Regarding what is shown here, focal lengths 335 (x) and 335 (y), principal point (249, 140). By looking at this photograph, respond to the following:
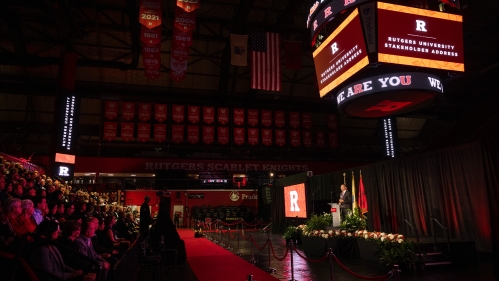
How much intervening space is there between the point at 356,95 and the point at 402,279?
14.0 feet

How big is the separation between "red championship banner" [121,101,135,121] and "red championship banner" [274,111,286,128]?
30.9 ft

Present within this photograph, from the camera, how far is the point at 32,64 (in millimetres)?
17844

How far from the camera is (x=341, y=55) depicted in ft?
28.1

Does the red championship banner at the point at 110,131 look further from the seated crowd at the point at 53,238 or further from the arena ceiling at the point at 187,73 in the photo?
the seated crowd at the point at 53,238

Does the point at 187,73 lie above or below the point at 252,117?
above

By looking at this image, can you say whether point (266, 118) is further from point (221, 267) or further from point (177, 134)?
point (221, 267)

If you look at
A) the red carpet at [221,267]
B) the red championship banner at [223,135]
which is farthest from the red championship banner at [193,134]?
the red carpet at [221,267]

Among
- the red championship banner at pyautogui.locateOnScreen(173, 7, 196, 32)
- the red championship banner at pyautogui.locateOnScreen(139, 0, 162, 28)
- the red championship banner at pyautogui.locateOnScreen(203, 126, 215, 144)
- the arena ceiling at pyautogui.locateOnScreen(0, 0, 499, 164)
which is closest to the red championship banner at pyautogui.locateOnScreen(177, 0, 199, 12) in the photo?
the red championship banner at pyautogui.locateOnScreen(173, 7, 196, 32)

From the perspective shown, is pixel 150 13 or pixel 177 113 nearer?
pixel 150 13

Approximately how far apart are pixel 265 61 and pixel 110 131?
1061cm

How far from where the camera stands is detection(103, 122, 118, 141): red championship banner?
20.3 meters

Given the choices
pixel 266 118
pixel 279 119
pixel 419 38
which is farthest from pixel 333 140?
pixel 419 38

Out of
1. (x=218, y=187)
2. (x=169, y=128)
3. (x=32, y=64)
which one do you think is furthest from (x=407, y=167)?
(x=32, y=64)

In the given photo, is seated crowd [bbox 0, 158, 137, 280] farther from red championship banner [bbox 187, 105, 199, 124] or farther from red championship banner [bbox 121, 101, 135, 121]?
red championship banner [bbox 187, 105, 199, 124]
